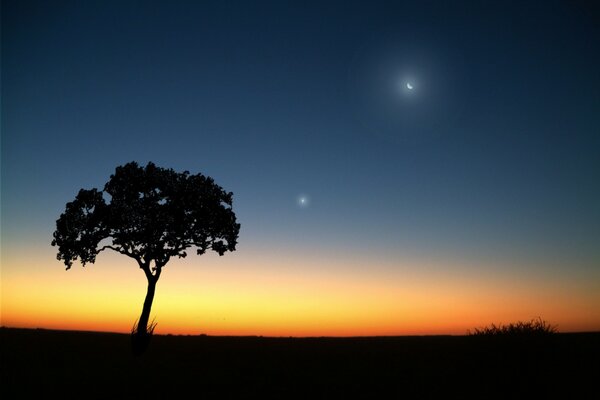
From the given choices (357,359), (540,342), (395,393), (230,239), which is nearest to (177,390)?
(395,393)

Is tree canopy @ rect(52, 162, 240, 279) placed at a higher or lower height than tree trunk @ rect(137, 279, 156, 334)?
higher

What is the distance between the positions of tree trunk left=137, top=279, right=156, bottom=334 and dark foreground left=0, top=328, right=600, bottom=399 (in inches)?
70.2

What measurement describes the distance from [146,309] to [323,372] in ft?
47.4

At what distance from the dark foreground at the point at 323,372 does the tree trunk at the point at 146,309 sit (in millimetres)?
1782

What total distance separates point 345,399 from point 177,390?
6624 mm

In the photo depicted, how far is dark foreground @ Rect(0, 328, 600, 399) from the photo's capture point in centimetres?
1575

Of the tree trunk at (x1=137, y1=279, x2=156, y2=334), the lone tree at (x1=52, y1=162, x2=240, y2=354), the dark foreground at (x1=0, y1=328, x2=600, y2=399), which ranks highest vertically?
the lone tree at (x1=52, y1=162, x2=240, y2=354)

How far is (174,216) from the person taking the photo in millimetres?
29047

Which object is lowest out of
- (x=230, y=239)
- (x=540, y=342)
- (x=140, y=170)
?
(x=540, y=342)

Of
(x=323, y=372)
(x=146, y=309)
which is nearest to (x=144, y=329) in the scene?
(x=146, y=309)

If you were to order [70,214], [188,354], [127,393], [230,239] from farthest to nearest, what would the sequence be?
[230,239]
[70,214]
[188,354]
[127,393]

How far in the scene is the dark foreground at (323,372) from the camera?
51.7 ft

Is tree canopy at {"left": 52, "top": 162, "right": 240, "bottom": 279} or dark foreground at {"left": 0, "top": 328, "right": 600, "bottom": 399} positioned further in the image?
tree canopy at {"left": 52, "top": 162, "right": 240, "bottom": 279}

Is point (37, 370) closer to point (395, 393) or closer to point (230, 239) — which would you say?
point (230, 239)
